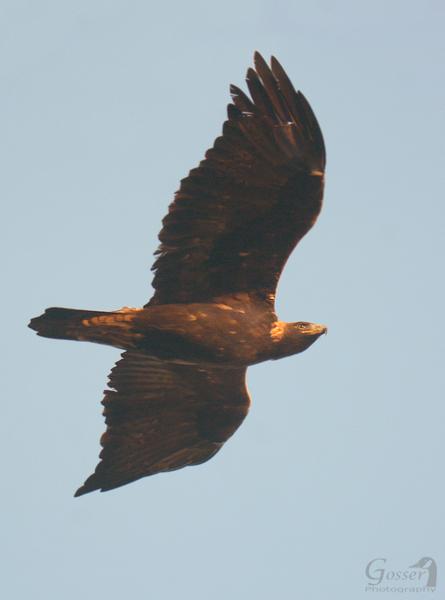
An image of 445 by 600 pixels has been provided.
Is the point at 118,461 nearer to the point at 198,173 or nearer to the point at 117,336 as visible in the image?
the point at 117,336

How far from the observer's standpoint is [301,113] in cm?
1161

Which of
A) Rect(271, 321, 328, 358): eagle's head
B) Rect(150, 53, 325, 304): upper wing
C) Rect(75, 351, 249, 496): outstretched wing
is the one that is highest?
Rect(150, 53, 325, 304): upper wing

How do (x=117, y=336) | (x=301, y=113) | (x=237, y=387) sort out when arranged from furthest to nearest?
(x=237, y=387)
(x=117, y=336)
(x=301, y=113)

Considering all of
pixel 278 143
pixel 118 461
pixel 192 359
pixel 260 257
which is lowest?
pixel 118 461

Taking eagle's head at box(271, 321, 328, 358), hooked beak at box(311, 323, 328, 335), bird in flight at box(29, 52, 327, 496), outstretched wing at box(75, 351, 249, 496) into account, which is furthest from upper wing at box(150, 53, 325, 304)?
outstretched wing at box(75, 351, 249, 496)

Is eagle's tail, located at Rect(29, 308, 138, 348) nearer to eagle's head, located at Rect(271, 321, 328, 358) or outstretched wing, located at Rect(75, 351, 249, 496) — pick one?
outstretched wing, located at Rect(75, 351, 249, 496)

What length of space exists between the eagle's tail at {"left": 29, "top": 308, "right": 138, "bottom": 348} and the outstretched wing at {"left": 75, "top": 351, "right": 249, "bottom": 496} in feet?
3.54

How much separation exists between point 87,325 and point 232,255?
5.21 feet

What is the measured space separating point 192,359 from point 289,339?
3.30ft

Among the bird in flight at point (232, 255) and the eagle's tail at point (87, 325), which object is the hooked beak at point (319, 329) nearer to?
the bird in flight at point (232, 255)

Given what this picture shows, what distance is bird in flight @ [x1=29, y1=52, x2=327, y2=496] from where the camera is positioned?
11.7m

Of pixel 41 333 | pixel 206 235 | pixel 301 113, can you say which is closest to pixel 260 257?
pixel 206 235

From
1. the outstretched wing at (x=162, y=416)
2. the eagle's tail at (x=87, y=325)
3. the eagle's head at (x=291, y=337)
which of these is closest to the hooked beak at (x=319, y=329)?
the eagle's head at (x=291, y=337)

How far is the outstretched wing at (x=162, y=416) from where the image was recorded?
44.4 ft
